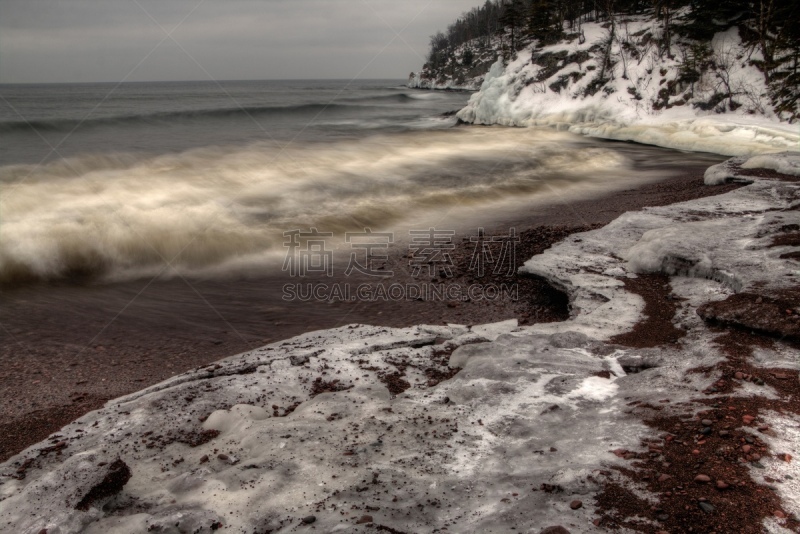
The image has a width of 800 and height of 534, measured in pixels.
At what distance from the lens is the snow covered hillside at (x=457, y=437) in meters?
3.29

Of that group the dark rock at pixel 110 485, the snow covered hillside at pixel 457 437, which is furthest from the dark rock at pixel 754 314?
the dark rock at pixel 110 485

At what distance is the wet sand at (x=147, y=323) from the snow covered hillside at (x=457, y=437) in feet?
3.38

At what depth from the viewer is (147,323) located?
8055 millimetres

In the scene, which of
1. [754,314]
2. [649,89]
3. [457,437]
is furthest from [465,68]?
[457,437]

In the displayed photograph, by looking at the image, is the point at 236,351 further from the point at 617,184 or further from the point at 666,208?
the point at 617,184

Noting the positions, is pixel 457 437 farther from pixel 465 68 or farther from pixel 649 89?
pixel 465 68

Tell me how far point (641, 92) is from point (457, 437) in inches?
1319

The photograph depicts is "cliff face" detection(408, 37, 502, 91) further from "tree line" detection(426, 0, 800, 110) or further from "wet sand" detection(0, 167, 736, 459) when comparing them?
"wet sand" detection(0, 167, 736, 459)

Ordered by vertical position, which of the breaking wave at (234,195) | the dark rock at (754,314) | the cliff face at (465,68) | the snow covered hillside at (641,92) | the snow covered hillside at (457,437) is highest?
the cliff face at (465,68)

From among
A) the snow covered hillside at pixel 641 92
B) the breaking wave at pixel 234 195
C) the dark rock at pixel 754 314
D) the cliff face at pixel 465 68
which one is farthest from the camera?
the cliff face at pixel 465 68

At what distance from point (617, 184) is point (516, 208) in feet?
17.4

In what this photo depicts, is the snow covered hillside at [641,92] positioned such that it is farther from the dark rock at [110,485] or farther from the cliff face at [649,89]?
the dark rock at [110,485]

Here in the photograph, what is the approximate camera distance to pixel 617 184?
18.0 metres

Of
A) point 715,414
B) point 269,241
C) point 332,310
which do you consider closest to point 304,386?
point 332,310
